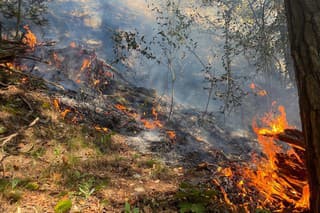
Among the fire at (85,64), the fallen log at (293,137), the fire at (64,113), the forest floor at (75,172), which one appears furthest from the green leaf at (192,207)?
the fire at (85,64)

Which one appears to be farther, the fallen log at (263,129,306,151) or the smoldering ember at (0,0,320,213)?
the fallen log at (263,129,306,151)

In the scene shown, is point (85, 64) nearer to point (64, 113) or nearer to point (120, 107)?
point (120, 107)

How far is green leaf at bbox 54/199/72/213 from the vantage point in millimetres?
3018

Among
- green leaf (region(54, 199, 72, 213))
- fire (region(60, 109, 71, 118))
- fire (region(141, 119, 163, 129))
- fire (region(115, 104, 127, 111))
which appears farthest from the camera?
fire (region(115, 104, 127, 111))

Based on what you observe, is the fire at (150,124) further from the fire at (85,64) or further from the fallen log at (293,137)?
the fallen log at (293,137)

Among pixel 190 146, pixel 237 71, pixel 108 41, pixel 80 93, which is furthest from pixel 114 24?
pixel 190 146

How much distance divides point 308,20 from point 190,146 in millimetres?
7413

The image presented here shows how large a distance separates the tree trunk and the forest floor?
1342 mm

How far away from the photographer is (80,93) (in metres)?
9.88

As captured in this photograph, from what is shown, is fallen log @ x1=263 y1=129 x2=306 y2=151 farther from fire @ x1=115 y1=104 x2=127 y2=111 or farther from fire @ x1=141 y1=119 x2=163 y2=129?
fire @ x1=115 y1=104 x2=127 y2=111

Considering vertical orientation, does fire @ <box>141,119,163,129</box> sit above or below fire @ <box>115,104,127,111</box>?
below

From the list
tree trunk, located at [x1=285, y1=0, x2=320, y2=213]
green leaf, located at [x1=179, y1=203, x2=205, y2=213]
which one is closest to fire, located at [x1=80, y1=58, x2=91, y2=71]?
green leaf, located at [x1=179, y1=203, x2=205, y2=213]

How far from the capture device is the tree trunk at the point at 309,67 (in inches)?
94.6

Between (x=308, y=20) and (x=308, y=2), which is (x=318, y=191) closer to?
(x=308, y=20)
